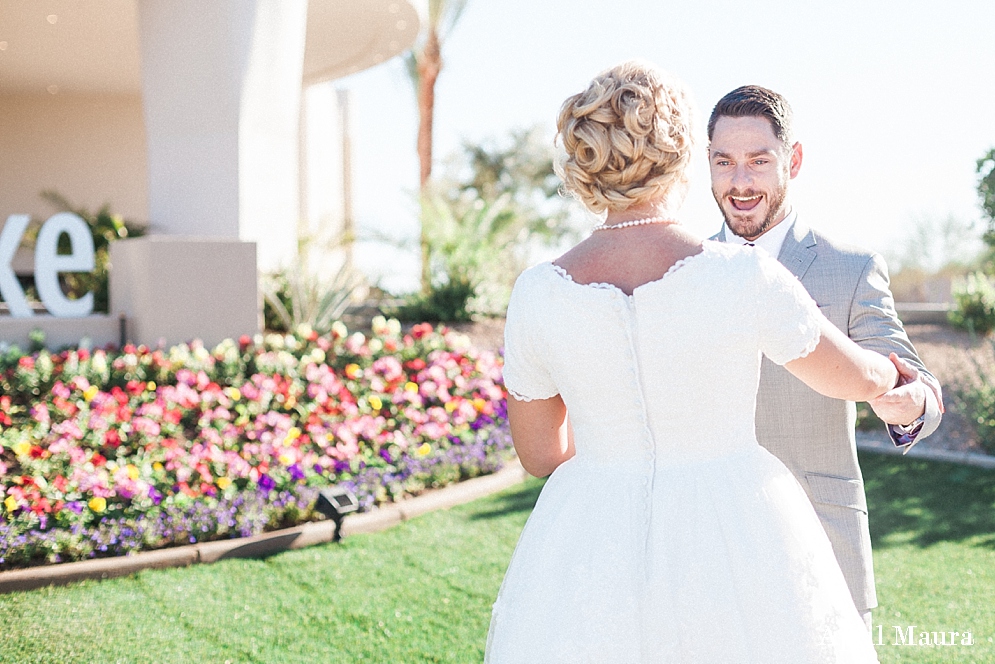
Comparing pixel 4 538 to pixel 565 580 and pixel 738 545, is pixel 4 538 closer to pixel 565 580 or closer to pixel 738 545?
pixel 565 580

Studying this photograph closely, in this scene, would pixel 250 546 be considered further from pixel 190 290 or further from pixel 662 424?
pixel 662 424

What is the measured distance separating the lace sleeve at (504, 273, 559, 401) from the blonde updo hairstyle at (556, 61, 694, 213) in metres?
0.27

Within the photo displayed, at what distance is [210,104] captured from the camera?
9531mm

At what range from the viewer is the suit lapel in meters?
2.43

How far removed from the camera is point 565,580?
1.77 m

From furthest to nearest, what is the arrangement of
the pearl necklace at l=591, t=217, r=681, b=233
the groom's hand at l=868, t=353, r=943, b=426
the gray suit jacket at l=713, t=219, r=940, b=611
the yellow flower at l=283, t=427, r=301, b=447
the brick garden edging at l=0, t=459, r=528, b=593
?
the yellow flower at l=283, t=427, r=301, b=447 → the brick garden edging at l=0, t=459, r=528, b=593 → the gray suit jacket at l=713, t=219, r=940, b=611 → the groom's hand at l=868, t=353, r=943, b=426 → the pearl necklace at l=591, t=217, r=681, b=233

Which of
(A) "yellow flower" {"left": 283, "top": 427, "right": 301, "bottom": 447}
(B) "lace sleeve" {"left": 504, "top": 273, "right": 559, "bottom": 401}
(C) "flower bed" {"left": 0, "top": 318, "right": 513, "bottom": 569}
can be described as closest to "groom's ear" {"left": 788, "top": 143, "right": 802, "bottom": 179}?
(B) "lace sleeve" {"left": 504, "top": 273, "right": 559, "bottom": 401}

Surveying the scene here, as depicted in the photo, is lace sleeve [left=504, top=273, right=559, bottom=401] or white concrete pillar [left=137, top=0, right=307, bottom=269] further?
white concrete pillar [left=137, top=0, right=307, bottom=269]

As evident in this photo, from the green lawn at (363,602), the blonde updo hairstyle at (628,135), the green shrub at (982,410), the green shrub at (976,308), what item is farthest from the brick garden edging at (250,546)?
the green shrub at (976,308)

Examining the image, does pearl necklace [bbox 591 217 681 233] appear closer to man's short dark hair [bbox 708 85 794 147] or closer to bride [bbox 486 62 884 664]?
bride [bbox 486 62 884 664]

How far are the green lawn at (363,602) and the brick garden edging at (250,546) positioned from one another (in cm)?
10

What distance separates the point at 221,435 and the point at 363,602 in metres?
2.27

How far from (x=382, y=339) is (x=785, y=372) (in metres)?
6.17

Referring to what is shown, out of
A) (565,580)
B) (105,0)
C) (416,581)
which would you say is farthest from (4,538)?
(105,0)
